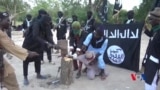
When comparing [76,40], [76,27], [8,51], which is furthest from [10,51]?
[76,40]

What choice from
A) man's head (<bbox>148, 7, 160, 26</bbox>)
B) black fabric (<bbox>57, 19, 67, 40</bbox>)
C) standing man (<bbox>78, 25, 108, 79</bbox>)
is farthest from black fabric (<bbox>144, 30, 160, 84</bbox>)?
black fabric (<bbox>57, 19, 67, 40</bbox>)

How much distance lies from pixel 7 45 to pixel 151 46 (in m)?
2.28

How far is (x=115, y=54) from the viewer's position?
9.15m

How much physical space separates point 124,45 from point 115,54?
484 mm

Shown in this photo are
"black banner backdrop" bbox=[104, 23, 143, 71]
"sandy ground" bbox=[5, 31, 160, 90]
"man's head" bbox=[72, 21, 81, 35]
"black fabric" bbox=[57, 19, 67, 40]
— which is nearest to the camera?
"sandy ground" bbox=[5, 31, 160, 90]

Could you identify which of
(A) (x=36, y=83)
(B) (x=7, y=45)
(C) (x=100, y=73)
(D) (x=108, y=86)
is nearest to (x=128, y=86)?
(D) (x=108, y=86)

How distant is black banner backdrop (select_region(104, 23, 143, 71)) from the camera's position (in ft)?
27.7

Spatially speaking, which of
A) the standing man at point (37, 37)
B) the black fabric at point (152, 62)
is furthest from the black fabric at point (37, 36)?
the black fabric at point (152, 62)

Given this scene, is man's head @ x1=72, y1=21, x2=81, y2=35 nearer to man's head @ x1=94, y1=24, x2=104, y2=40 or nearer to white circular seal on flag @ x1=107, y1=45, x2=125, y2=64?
man's head @ x1=94, y1=24, x2=104, y2=40

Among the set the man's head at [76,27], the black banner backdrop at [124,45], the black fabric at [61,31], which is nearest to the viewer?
the black banner backdrop at [124,45]

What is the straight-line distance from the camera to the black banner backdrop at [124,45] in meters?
8.45

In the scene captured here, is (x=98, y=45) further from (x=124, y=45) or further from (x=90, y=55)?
(x=124, y=45)

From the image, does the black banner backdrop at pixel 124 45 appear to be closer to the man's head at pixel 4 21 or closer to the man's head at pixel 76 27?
the man's head at pixel 76 27

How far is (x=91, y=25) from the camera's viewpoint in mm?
10984
